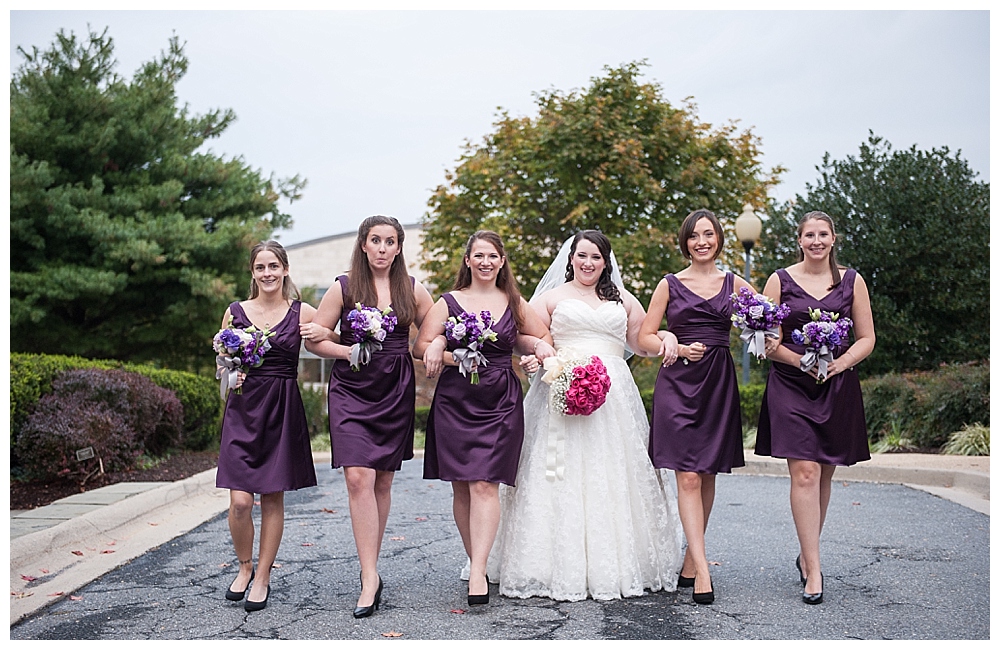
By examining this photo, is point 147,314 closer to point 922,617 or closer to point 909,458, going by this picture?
point 909,458

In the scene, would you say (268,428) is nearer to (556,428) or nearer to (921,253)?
(556,428)

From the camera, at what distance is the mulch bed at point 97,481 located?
28.5ft

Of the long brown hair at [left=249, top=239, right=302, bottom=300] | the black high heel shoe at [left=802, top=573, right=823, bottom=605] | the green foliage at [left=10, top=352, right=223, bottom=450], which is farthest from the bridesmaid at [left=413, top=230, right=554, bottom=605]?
the green foliage at [left=10, top=352, right=223, bottom=450]

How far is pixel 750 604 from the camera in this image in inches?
197

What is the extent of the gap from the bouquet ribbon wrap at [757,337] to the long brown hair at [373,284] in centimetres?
187

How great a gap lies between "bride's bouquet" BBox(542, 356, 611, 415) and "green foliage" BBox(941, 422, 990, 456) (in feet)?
26.6

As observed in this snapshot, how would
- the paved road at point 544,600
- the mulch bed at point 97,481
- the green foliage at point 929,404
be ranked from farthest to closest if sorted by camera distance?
the green foliage at point 929,404
the mulch bed at point 97,481
the paved road at point 544,600

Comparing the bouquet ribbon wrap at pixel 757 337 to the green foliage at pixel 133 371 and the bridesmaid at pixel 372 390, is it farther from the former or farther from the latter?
the green foliage at pixel 133 371

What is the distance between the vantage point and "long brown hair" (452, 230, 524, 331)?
544 cm

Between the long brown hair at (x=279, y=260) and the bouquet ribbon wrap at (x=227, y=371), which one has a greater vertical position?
the long brown hair at (x=279, y=260)

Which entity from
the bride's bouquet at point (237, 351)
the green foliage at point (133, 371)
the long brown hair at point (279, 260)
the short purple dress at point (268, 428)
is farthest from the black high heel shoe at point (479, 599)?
the green foliage at point (133, 371)

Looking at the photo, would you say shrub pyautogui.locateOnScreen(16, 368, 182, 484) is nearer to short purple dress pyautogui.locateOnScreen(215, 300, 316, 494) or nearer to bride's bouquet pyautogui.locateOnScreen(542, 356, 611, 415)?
short purple dress pyautogui.locateOnScreen(215, 300, 316, 494)

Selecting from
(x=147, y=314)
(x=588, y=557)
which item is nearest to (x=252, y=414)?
(x=588, y=557)

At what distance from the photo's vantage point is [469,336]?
512cm
